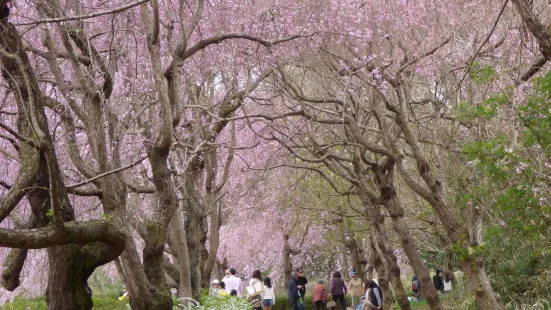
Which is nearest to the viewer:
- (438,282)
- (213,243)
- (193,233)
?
(193,233)

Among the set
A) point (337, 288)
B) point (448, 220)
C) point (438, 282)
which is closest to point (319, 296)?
point (337, 288)

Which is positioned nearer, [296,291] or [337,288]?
[296,291]

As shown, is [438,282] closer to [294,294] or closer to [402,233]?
[294,294]

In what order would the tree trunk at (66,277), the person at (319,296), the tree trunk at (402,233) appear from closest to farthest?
the tree trunk at (66,277) < the tree trunk at (402,233) < the person at (319,296)

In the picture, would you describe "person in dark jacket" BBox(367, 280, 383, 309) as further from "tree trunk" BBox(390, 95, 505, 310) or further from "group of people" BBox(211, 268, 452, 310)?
"tree trunk" BBox(390, 95, 505, 310)

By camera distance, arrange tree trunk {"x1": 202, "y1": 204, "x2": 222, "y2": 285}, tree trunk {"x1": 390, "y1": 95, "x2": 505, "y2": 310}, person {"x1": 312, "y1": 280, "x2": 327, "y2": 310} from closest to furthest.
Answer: tree trunk {"x1": 390, "y1": 95, "x2": 505, "y2": 310} → tree trunk {"x1": 202, "y1": 204, "x2": 222, "y2": 285} → person {"x1": 312, "y1": 280, "x2": 327, "y2": 310}

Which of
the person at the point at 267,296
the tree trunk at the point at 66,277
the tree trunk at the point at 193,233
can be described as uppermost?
the tree trunk at the point at 193,233

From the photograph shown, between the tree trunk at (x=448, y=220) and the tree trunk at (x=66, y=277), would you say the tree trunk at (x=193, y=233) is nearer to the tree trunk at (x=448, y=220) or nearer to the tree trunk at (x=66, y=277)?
the tree trunk at (x=448, y=220)

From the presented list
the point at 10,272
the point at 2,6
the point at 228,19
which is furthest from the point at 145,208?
the point at 2,6

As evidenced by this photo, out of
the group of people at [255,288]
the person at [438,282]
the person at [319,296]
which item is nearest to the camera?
the group of people at [255,288]

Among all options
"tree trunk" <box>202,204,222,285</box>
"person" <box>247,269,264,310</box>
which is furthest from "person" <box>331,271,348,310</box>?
"tree trunk" <box>202,204,222,285</box>

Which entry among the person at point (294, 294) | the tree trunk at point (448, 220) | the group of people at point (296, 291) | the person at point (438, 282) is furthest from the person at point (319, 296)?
the person at point (438, 282)

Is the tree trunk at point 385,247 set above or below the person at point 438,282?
below

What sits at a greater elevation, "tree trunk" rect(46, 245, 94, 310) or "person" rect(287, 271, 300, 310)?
"person" rect(287, 271, 300, 310)
